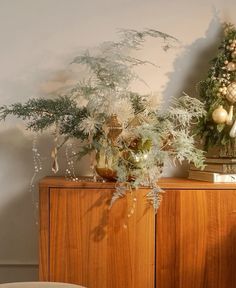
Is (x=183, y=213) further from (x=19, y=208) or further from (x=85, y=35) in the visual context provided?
(x=85, y=35)

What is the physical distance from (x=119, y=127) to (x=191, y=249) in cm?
55

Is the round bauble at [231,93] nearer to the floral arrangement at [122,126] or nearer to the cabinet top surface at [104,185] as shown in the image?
the floral arrangement at [122,126]

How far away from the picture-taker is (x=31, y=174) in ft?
6.37

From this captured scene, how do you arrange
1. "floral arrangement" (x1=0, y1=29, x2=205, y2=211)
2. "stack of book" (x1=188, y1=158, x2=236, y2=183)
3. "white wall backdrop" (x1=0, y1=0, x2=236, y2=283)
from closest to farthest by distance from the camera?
"floral arrangement" (x1=0, y1=29, x2=205, y2=211) → "stack of book" (x1=188, y1=158, x2=236, y2=183) → "white wall backdrop" (x1=0, y1=0, x2=236, y2=283)

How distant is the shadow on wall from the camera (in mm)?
1946

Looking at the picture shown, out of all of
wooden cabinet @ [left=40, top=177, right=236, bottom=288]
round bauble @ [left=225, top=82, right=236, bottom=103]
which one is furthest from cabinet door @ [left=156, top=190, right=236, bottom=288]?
round bauble @ [left=225, top=82, right=236, bottom=103]

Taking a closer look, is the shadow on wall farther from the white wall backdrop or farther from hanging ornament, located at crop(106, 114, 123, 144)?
hanging ornament, located at crop(106, 114, 123, 144)

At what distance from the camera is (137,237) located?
150 centimetres

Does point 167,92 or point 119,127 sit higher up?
point 167,92

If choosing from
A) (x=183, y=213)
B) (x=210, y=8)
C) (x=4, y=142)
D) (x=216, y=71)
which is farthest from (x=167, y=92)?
Answer: (x=4, y=142)

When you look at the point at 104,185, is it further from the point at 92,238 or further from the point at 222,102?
the point at 222,102

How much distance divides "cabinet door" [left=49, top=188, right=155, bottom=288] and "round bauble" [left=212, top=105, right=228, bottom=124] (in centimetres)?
47

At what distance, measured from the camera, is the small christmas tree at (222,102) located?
65.2 inches

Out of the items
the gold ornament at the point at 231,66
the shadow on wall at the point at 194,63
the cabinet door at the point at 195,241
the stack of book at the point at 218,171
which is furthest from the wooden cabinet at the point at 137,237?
the shadow on wall at the point at 194,63
